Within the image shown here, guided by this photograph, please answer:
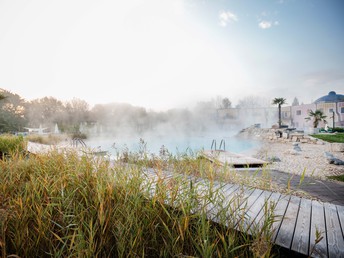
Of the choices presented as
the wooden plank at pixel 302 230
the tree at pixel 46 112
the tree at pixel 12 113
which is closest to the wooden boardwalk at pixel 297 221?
the wooden plank at pixel 302 230

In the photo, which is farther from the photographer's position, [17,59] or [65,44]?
[65,44]

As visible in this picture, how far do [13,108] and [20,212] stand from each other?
28.5 m

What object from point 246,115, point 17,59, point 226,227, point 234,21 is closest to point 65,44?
point 17,59

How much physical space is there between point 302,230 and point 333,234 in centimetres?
21

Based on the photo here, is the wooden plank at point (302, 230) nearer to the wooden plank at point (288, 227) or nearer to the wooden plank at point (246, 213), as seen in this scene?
the wooden plank at point (288, 227)

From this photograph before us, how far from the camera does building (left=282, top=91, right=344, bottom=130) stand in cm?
2448

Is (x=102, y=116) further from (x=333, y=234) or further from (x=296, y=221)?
(x=333, y=234)

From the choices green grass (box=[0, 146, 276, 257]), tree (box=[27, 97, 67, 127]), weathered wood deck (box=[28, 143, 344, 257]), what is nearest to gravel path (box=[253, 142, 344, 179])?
weathered wood deck (box=[28, 143, 344, 257])

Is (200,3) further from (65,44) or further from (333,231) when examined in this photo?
(333,231)

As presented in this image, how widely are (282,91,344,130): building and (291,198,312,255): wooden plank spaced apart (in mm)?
24170

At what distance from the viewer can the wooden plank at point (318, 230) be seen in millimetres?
1184

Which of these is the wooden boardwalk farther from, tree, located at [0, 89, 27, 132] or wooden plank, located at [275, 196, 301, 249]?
tree, located at [0, 89, 27, 132]

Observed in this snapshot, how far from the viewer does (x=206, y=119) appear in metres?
29.9

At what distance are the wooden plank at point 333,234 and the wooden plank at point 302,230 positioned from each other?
0.41 ft
